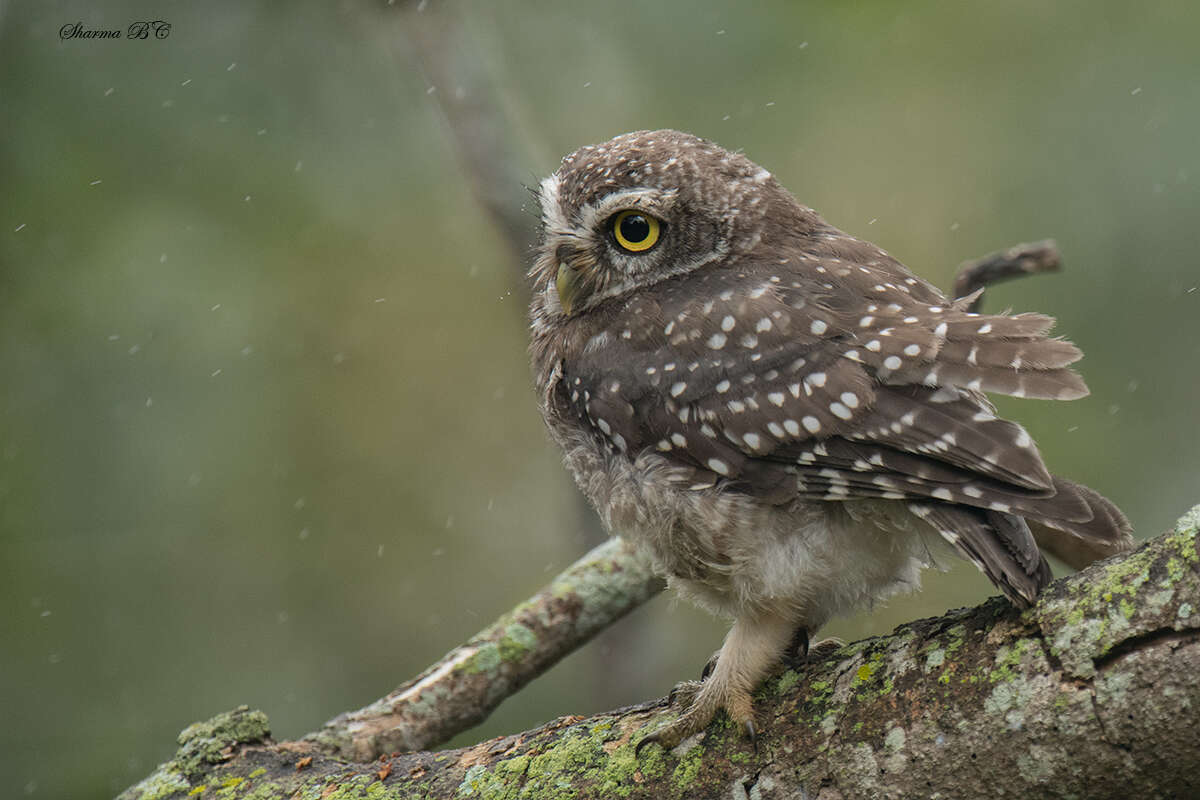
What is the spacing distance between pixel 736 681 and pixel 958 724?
0.68 meters

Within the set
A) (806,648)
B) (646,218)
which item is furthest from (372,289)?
(806,648)

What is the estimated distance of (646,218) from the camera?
3.77 meters

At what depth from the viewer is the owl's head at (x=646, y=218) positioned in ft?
12.3

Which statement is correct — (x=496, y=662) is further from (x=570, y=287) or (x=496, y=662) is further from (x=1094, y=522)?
(x=1094, y=522)

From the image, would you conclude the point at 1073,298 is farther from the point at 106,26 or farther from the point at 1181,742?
the point at 106,26

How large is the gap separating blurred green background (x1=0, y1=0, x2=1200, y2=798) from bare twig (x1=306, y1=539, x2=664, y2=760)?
1768 mm

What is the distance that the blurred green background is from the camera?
22.7 feet

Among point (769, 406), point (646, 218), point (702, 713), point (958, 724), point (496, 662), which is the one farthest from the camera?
point (496, 662)

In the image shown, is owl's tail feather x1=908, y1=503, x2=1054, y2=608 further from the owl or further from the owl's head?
the owl's head

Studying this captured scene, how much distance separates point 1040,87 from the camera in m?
7.97

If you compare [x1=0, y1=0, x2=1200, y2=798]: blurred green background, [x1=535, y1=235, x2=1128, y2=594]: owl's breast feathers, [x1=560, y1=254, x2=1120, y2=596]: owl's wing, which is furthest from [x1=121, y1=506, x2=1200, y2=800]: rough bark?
[x1=0, y1=0, x2=1200, y2=798]: blurred green background

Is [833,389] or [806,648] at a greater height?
[833,389]

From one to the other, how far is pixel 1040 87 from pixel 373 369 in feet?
16.2

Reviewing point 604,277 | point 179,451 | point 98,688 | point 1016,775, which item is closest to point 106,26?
point 179,451
